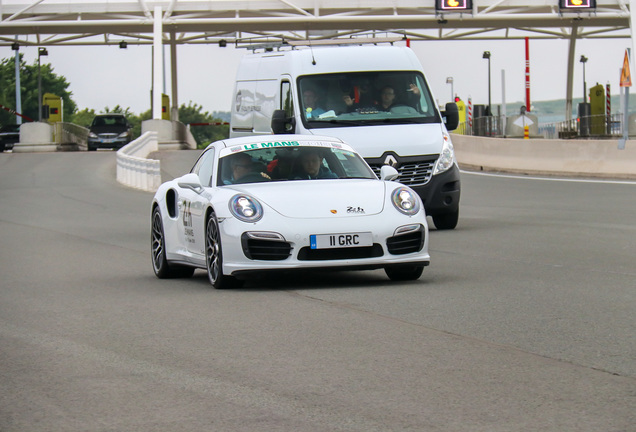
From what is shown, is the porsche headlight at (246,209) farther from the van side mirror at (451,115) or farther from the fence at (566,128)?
the fence at (566,128)

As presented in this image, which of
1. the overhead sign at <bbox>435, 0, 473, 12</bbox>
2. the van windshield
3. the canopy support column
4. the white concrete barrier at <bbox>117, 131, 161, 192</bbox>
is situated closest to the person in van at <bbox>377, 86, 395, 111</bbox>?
the van windshield

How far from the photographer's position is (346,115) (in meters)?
17.8

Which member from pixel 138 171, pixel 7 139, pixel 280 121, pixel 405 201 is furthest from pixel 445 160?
pixel 7 139

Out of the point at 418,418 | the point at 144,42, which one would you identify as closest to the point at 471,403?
the point at 418,418

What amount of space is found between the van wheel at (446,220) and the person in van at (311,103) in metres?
2.21

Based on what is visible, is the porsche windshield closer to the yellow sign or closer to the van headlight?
the van headlight

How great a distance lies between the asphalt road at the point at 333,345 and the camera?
18.2ft

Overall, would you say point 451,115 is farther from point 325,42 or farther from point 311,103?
point 325,42

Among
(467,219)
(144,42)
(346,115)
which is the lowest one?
(467,219)

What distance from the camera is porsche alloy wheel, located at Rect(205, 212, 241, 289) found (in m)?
10.6

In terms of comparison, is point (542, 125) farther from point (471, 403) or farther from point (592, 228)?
point (471, 403)

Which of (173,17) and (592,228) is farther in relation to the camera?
(173,17)

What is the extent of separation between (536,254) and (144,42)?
2107 inches

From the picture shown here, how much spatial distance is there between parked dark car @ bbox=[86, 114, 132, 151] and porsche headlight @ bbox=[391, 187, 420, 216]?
166 feet
